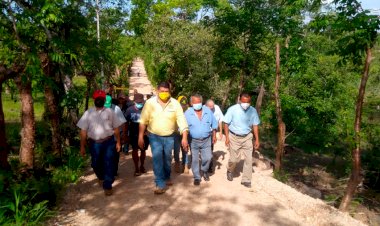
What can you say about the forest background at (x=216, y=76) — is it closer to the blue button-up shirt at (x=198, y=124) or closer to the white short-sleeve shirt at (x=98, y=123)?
the white short-sleeve shirt at (x=98, y=123)

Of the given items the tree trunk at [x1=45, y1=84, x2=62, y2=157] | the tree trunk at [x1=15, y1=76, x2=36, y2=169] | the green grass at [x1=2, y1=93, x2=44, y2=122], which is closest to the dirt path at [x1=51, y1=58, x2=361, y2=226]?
the tree trunk at [x1=15, y1=76, x2=36, y2=169]

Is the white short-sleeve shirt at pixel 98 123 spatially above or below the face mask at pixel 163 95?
below

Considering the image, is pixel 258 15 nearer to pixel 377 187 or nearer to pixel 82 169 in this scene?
pixel 82 169

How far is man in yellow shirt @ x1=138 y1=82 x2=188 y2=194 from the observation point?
538 cm

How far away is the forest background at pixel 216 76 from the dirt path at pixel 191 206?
544mm

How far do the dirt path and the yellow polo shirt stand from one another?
3.70ft

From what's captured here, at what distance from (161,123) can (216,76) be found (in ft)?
34.9

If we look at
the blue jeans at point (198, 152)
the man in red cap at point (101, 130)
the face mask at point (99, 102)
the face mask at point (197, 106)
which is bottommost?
the blue jeans at point (198, 152)

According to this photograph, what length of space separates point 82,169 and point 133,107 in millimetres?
1783

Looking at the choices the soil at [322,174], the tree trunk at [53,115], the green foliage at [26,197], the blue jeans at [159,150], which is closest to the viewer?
the green foliage at [26,197]

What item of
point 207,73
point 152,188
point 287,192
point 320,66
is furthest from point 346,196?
point 207,73

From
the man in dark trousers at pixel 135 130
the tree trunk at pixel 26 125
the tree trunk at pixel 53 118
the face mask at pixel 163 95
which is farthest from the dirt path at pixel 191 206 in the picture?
the face mask at pixel 163 95

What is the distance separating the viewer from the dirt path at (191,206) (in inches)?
190

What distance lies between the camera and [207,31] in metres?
15.6
